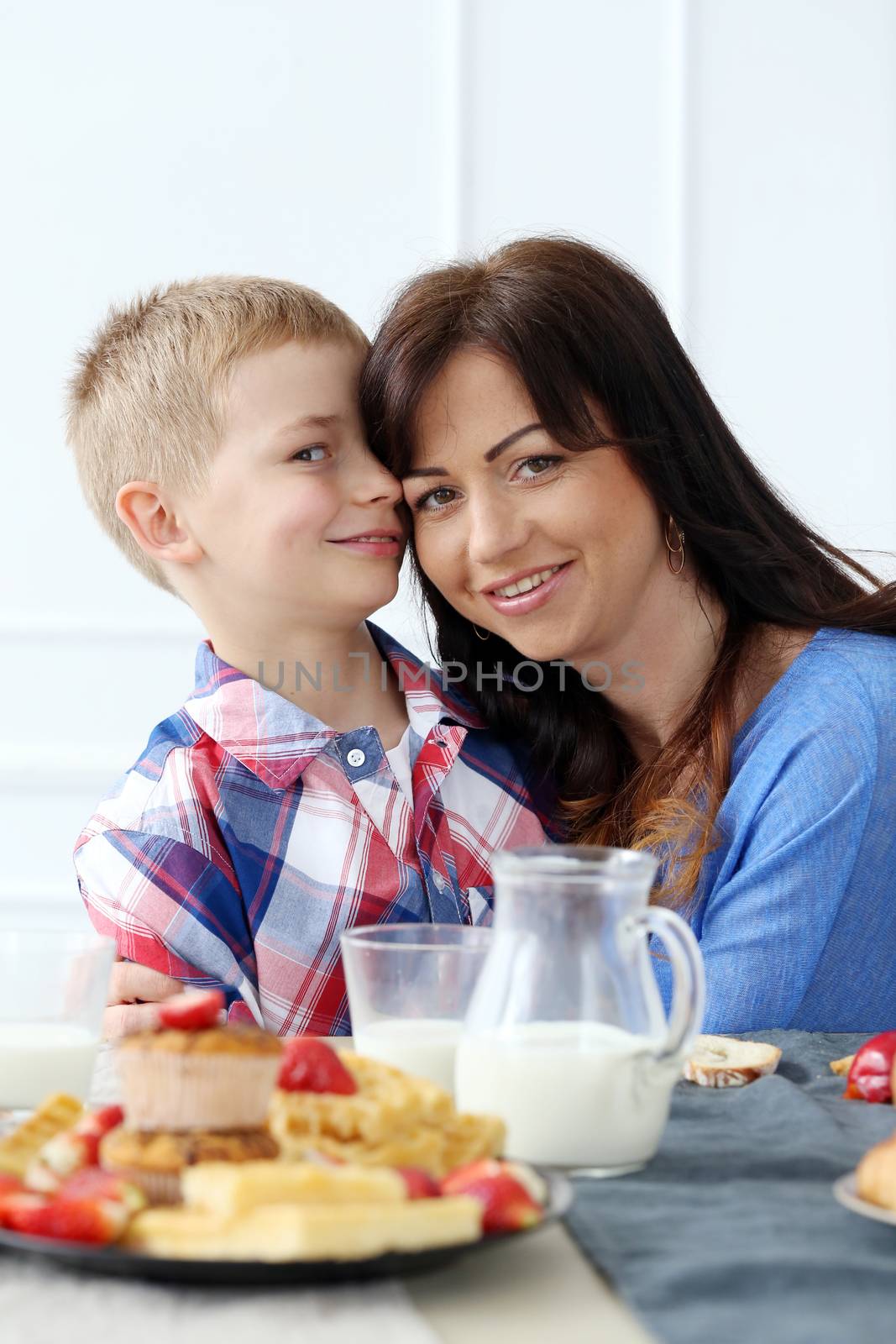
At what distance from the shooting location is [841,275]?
3535 mm

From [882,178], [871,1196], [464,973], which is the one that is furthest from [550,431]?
[882,178]

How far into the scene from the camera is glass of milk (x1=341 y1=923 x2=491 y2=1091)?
925mm

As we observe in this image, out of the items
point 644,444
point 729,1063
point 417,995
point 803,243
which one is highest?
point 803,243

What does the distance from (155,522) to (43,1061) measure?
1064 mm

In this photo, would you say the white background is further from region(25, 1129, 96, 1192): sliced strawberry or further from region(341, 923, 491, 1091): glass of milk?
region(25, 1129, 96, 1192): sliced strawberry

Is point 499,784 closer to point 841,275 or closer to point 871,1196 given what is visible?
point 871,1196

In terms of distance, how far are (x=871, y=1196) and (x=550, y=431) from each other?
1.14m

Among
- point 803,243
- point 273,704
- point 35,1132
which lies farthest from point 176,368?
point 803,243

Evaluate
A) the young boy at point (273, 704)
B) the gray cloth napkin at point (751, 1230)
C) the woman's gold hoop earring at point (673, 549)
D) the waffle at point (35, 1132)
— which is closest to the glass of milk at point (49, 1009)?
the waffle at point (35, 1132)

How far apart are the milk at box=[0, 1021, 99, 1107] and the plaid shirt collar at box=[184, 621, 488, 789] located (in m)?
0.75

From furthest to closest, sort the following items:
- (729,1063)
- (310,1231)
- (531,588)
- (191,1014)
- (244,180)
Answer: (244,180) → (531,588) → (729,1063) → (191,1014) → (310,1231)

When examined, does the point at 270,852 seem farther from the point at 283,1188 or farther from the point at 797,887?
the point at 283,1188

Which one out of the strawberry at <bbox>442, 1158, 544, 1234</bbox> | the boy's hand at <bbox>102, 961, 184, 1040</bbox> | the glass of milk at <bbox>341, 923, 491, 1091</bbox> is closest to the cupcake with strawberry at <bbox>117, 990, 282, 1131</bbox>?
the strawberry at <bbox>442, 1158, 544, 1234</bbox>

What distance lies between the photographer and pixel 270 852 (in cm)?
170
